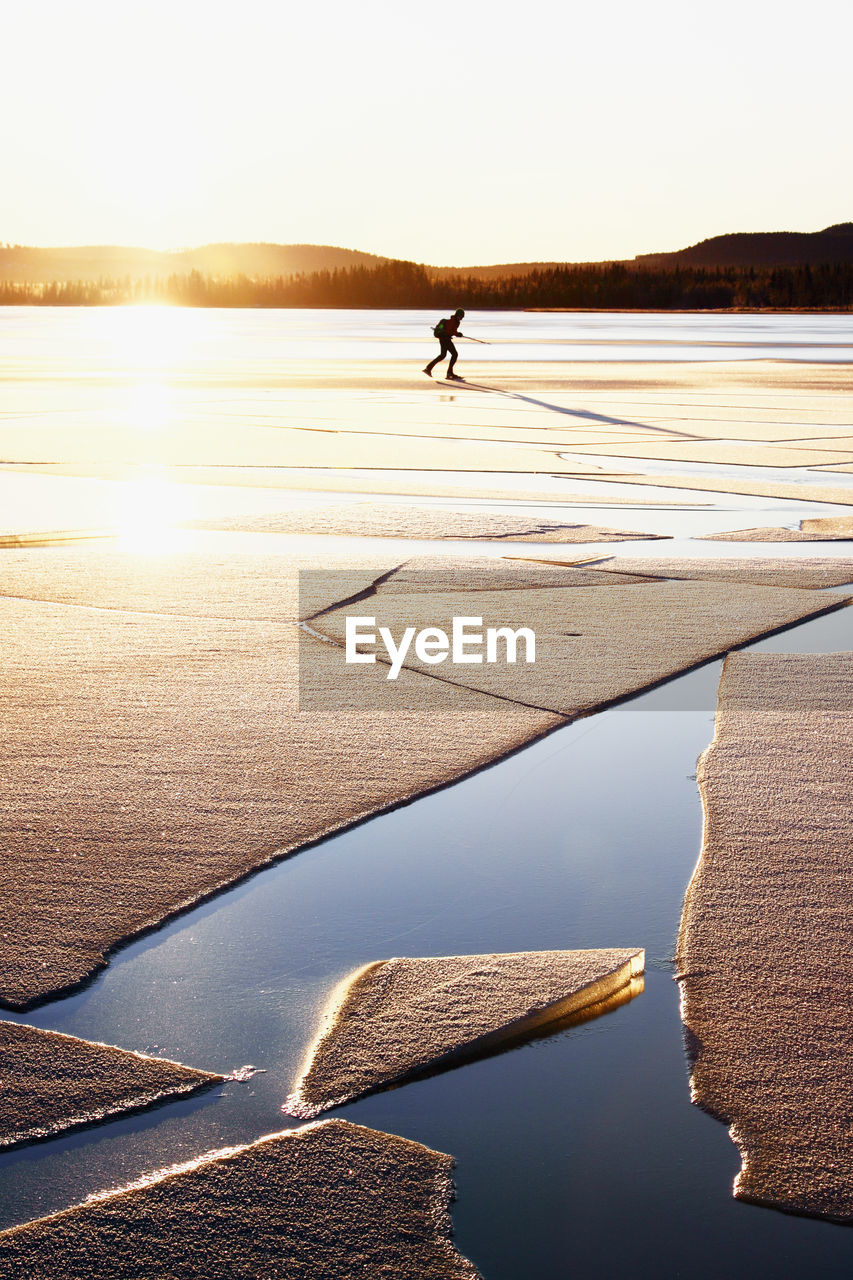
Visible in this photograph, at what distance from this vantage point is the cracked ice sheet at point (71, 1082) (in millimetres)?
2557

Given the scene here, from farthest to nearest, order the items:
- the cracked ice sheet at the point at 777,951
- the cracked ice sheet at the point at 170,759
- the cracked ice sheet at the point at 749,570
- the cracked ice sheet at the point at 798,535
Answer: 1. the cracked ice sheet at the point at 798,535
2. the cracked ice sheet at the point at 749,570
3. the cracked ice sheet at the point at 170,759
4. the cracked ice sheet at the point at 777,951

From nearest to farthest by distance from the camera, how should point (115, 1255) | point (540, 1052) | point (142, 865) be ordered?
point (115, 1255)
point (540, 1052)
point (142, 865)

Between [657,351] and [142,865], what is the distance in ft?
A: 146

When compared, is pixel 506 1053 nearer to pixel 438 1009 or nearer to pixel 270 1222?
pixel 438 1009

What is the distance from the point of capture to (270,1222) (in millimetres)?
2301

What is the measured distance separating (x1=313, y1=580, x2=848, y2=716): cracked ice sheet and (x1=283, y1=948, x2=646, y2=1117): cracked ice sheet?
219 centimetres

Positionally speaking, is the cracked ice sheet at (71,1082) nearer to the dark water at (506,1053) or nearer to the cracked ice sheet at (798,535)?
the dark water at (506,1053)

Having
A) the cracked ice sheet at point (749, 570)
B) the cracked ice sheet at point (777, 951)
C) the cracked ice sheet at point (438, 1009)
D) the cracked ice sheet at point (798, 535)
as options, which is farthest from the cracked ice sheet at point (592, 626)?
the cracked ice sheet at point (438, 1009)

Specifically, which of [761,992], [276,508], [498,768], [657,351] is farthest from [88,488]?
[657,351]

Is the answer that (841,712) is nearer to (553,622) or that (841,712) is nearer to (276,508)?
(553,622)

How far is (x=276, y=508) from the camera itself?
1046cm

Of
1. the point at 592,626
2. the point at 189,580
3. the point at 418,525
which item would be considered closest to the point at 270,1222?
the point at 592,626

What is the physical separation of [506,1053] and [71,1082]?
0.88m

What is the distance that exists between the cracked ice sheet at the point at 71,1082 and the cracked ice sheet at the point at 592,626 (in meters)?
2.73
